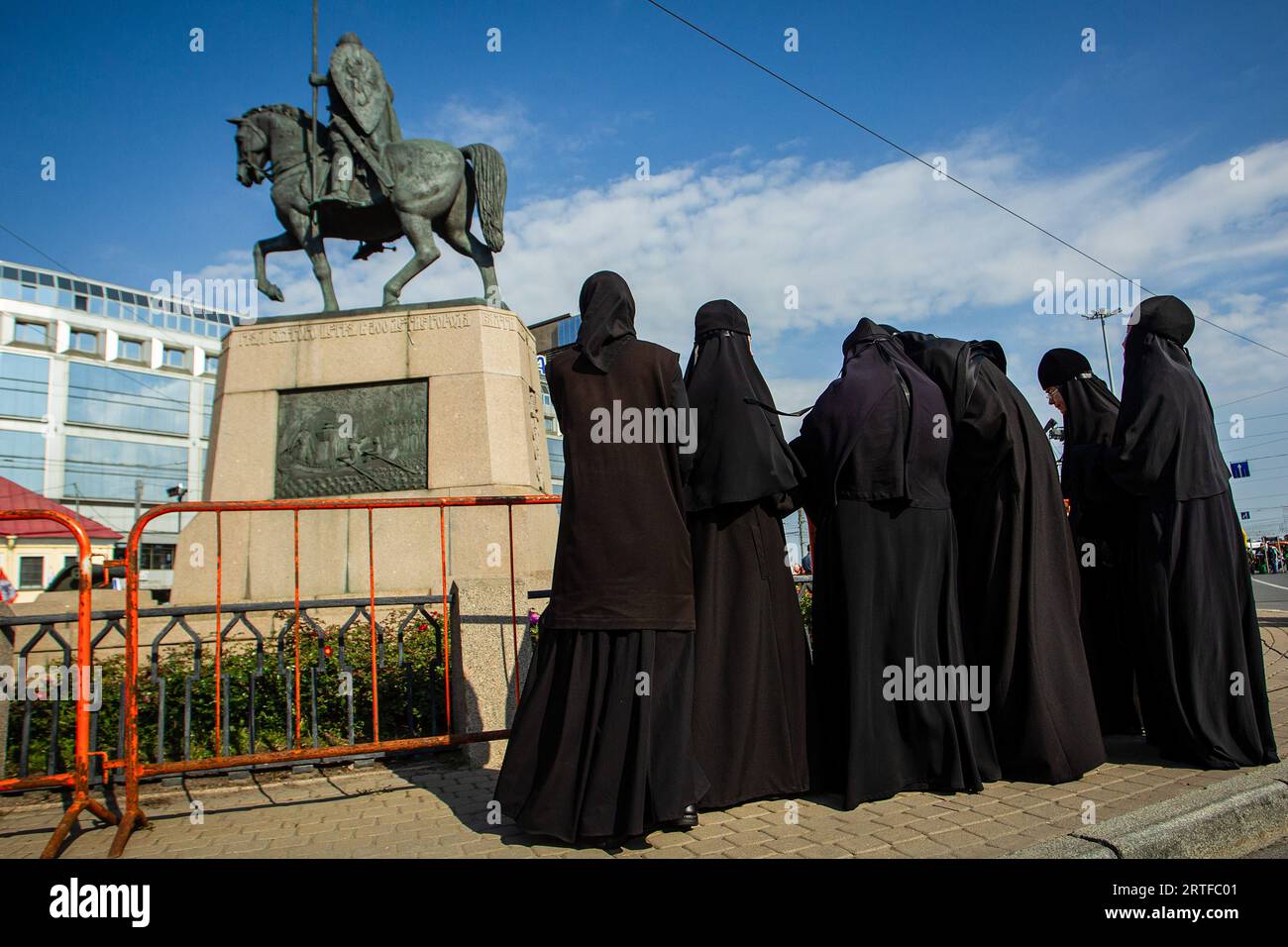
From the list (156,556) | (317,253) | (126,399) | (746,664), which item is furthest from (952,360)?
(126,399)

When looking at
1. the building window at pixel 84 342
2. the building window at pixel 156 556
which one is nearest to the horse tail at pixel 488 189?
Result: the building window at pixel 156 556

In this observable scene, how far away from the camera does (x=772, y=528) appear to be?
432 centimetres

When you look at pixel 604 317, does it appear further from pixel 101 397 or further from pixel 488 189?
pixel 101 397

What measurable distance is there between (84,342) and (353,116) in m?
58.9

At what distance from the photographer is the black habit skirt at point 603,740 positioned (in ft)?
11.5

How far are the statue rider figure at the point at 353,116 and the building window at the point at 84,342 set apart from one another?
5692 cm

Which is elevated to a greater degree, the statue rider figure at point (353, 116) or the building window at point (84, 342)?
the building window at point (84, 342)

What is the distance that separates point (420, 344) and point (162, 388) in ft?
194

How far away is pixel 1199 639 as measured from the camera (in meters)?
4.62

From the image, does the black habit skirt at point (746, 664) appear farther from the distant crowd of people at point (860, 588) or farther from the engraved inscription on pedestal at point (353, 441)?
the engraved inscription on pedestal at point (353, 441)

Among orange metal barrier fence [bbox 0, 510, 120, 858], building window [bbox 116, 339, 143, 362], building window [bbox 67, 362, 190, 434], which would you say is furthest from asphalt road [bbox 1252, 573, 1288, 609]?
building window [bbox 116, 339, 143, 362]

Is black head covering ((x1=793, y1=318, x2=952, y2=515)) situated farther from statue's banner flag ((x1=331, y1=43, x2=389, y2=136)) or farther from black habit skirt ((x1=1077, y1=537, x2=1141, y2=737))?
statue's banner flag ((x1=331, y1=43, x2=389, y2=136))

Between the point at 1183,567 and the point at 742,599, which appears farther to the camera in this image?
the point at 1183,567

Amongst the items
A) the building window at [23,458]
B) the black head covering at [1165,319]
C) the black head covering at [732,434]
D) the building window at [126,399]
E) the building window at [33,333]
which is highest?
the building window at [33,333]
